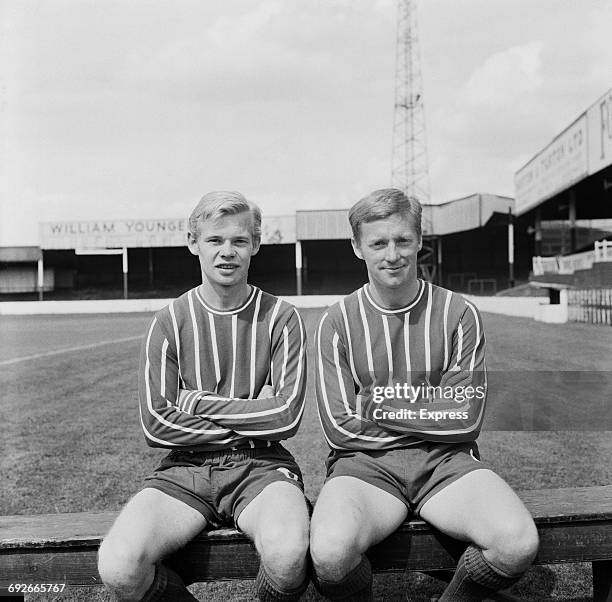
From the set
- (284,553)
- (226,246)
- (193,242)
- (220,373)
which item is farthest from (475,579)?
(193,242)

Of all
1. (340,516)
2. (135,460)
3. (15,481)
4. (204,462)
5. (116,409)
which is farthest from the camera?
(116,409)

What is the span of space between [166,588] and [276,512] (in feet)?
1.37

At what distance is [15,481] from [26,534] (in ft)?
8.40

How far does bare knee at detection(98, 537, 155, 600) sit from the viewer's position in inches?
86.4

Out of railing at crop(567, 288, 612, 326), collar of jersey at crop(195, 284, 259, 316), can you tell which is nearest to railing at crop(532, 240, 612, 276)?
railing at crop(567, 288, 612, 326)

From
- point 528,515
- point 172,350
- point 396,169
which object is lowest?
point 528,515

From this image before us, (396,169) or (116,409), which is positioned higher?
(396,169)

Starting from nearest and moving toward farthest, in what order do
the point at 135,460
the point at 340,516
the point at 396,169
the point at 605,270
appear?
the point at 340,516, the point at 135,460, the point at 605,270, the point at 396,169

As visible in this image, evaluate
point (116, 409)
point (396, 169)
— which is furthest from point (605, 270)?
point (396, 169)

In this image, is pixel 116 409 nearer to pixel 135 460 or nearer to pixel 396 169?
pixel 135 460

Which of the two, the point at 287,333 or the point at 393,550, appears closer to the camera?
the point at 393,550

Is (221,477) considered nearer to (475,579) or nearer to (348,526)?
(348,526)

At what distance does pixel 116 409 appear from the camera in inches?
289

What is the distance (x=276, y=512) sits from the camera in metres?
2.33
